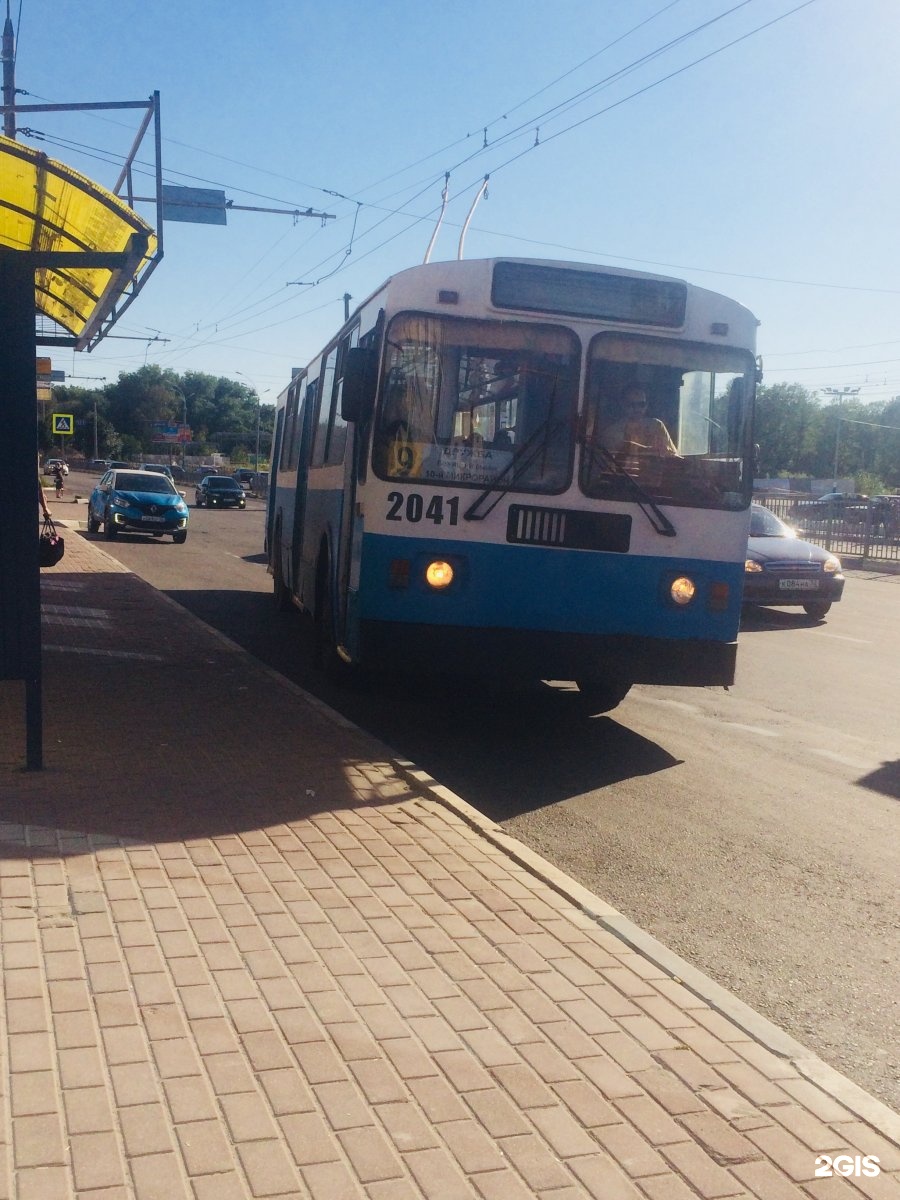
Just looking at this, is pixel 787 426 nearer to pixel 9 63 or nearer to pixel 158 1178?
pixel 9 63

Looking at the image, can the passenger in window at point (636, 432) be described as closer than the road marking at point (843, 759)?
Yes

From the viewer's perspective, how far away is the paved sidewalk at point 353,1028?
3102 mm

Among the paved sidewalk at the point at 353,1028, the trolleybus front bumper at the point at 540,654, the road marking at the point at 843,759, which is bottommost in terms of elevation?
the road marking at the point at 843,759

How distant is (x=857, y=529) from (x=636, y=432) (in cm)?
2610

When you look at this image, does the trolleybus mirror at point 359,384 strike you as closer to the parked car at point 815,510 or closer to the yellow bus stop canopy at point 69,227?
the yellow bus stop canopy at point 69,227

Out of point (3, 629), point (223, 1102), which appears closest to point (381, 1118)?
point (223, 1102)

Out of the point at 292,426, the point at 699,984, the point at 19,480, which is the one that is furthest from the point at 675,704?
the point at 292,426

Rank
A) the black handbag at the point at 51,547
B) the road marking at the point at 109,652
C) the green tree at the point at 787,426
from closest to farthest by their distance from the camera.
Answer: the black handbag at the point at 51,547
the road marking at the point at 109,652
the green tree at the point at 787,426

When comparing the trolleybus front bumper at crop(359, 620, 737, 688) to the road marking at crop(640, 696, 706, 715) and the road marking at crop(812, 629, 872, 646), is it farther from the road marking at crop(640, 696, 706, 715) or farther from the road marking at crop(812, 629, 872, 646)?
the road marking at crop(812, 629, 872, 646)

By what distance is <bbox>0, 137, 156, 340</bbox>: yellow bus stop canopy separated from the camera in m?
6.93

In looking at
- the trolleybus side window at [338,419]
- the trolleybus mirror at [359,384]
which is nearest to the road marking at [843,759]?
the trolleybus mirror at [359,384]

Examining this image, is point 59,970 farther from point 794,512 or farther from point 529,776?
point 794,512

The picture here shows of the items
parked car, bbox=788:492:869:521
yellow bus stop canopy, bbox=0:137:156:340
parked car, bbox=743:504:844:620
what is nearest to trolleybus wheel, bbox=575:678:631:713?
yellow bus stop canopy, bbox=0:137:156:340

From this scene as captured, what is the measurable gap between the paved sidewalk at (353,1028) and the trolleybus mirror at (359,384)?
9.29 feet
